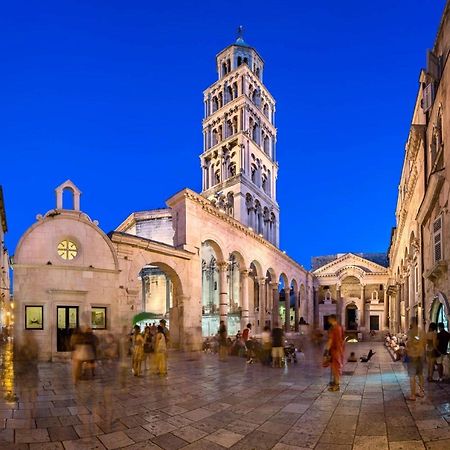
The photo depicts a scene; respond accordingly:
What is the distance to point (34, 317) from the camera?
16.3 metres

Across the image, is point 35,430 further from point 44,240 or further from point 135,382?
point 44,240

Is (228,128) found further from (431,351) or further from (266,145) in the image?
(431,351)

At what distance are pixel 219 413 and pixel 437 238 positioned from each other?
8.72m

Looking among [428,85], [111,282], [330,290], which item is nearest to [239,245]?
[111,282]

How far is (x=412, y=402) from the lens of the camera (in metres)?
8.38

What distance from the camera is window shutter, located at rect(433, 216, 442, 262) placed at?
39.5 ft

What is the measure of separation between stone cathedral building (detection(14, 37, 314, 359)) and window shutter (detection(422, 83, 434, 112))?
13.1 meters

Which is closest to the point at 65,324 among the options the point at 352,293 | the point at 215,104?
the point at 215,104

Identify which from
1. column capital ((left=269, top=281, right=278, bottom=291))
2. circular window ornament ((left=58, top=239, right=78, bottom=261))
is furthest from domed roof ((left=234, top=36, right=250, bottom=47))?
circular window ornament ((left=58, top=239, right=78, bottom=261))

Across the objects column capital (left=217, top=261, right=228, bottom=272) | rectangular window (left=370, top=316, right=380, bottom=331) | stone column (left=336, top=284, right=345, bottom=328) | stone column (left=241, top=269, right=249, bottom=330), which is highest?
column capital (left=217, top=261, right=228, bottom=272)

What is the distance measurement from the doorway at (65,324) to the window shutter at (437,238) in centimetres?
1379

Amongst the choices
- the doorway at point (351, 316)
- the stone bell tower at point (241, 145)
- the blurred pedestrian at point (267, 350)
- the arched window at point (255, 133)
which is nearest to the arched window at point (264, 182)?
the stone bell tower at point (241, 145)

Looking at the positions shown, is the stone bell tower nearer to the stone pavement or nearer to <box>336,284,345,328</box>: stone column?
<box>336,284,345,328</box>: stone column

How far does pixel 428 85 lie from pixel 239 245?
18.1m
